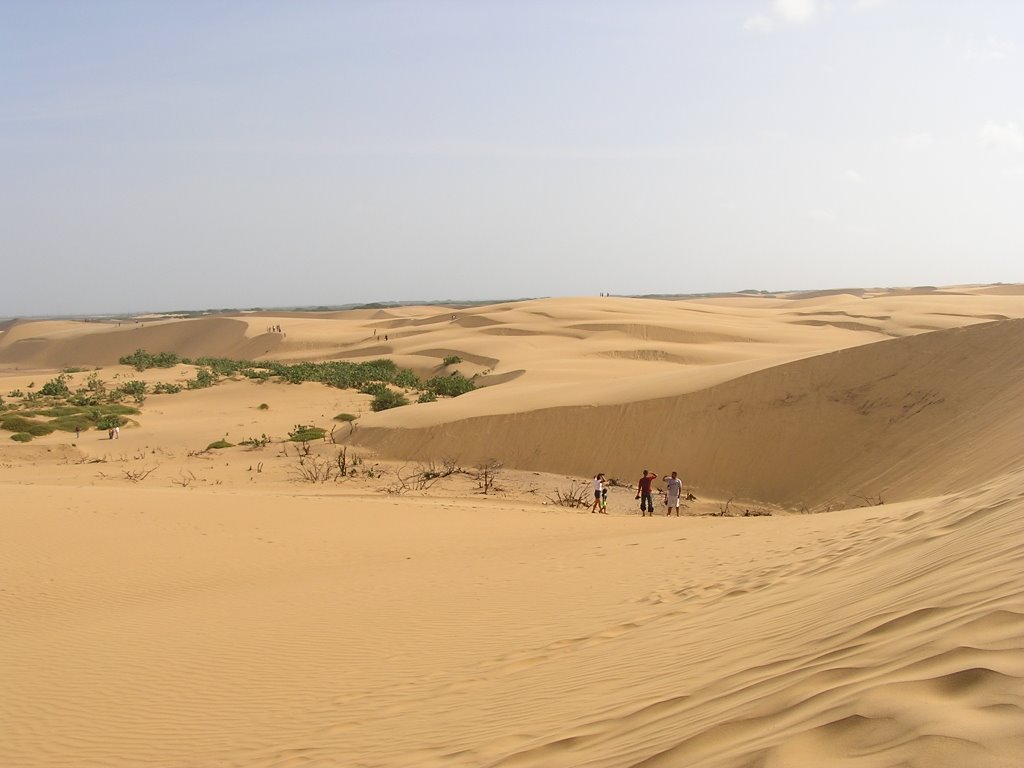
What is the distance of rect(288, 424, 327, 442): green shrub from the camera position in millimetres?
22391

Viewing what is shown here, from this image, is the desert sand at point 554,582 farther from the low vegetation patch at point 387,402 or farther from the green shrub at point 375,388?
the green shrub at point 375,388

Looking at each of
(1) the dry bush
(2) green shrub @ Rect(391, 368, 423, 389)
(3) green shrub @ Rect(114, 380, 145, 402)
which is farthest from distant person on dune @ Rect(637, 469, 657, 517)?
(3) green shrub @ Rect(114, 380, 145, 402)

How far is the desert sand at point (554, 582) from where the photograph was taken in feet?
10.3

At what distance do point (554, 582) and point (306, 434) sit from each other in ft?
50.2

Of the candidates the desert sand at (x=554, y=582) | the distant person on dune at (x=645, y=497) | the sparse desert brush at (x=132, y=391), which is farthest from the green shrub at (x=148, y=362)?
the distant person on dune at (x=645, y=497)

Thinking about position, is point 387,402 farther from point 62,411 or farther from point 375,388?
point 62,411

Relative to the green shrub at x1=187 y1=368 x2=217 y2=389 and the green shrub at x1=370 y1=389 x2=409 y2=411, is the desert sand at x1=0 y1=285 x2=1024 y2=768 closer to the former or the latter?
the green shrub at x1=370 y1=389 x2=409 y2=411

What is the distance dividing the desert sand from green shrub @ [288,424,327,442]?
425mm

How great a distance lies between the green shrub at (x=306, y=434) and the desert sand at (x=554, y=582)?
16.7 inches

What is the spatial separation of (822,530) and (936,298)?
59.9 m

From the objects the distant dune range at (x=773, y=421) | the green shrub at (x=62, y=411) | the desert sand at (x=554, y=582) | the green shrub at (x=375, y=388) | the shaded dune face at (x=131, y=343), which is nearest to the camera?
the desert sand at (x=554, y=582)

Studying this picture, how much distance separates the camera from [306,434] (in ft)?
74.5

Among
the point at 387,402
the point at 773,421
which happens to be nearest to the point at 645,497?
the point at 773,421

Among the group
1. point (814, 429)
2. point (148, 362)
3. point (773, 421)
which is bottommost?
point (814, 429)
